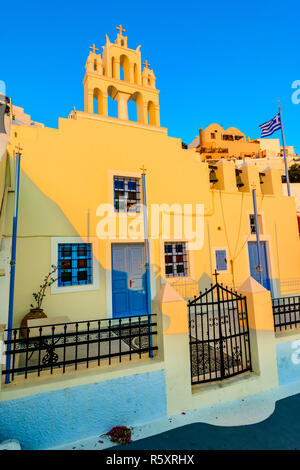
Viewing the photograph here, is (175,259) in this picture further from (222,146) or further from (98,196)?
(222,146)

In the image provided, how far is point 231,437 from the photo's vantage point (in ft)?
12.1

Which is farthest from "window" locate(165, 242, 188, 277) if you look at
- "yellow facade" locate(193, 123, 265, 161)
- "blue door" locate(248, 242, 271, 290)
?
"yellow facade" locate(193, 123, 265, 161)

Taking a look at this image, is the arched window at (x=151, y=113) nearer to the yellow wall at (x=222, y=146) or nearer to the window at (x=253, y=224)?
the window at (x=253, y=224)

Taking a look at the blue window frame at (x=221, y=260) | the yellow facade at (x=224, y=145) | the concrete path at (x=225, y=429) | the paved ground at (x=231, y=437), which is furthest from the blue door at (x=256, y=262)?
the yellow facade at (x=224, y=145)

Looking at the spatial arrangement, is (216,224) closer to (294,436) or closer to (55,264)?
(55,264)

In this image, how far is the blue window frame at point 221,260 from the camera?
1165cm

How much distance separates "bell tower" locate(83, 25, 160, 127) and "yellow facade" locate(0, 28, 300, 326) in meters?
0.04

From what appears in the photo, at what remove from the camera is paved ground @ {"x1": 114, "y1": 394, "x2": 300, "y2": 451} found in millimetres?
3529

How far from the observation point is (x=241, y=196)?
512 inches

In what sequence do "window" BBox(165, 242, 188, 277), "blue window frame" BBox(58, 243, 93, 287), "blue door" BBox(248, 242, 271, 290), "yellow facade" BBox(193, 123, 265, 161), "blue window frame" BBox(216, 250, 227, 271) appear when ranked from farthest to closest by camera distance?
1. "yellow facade" BBox(193, 123, 265, 161)
2. "blue door" BBox(248, 242, 271, 290)
3. "blue window frame" BBox(216, 250, 227, 271)
4. "window" BBox(165, 242, 188, 277)
5. "blue window frame" BBox(58, 243, 93, 287)

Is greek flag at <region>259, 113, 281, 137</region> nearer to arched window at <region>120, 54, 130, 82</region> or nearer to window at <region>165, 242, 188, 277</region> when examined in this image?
arched window at <region>120, 54, 130, 82</region>

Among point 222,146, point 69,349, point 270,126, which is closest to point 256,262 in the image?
point 270,126

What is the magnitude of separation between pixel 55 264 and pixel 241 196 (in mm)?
9741
